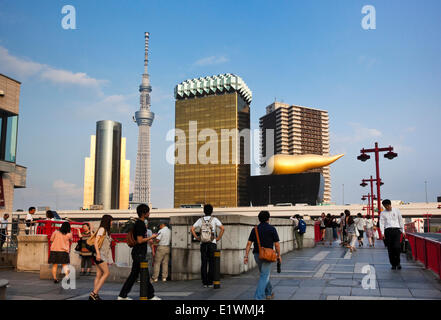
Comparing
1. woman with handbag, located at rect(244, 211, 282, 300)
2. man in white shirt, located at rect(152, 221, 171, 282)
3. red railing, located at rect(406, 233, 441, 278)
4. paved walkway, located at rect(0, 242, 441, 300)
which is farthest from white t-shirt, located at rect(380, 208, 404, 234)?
man in white shirt, located at rect(152, 221, 171, 282)

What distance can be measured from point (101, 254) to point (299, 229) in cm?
1363

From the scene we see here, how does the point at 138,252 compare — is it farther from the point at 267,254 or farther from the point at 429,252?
the point at 429,252

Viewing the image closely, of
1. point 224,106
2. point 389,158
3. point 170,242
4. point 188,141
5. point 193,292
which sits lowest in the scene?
point 193,292

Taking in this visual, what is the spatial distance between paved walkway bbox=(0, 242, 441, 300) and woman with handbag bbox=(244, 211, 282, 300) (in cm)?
77

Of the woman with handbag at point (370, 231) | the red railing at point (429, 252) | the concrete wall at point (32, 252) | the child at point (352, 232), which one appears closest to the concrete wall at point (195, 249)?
the concrete wall at point (32, 252)

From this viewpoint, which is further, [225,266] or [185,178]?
[185,178]

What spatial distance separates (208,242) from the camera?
9680mm

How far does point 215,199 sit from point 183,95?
4686cm

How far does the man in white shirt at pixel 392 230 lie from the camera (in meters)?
11.9

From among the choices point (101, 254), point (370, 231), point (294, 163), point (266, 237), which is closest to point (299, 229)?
point (370, 231)

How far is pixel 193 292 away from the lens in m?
8.95
